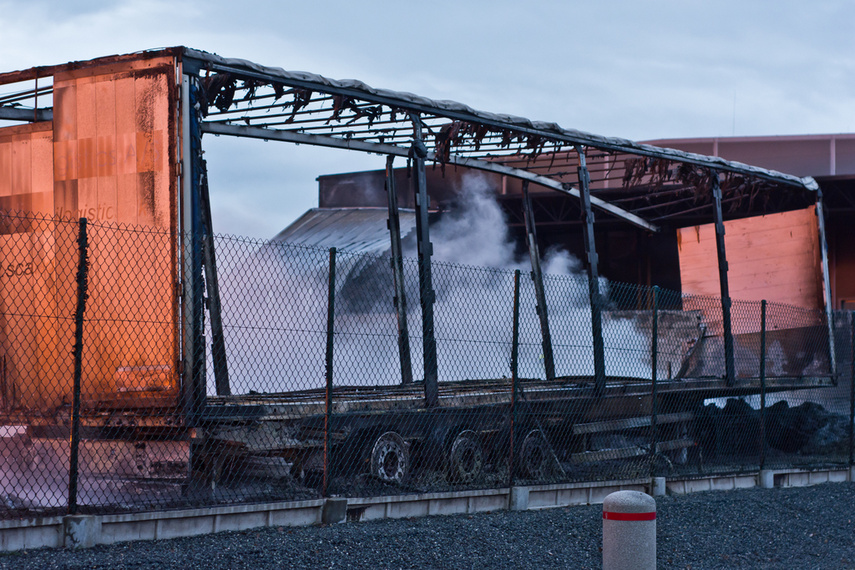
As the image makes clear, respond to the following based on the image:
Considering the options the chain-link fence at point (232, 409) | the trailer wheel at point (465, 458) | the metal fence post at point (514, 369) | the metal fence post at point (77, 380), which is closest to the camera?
the metal fence post at point (77, 380)

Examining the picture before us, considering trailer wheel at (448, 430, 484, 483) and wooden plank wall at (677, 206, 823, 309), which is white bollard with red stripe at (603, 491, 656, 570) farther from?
wooden plank wall at (677, 206, 823, 309)

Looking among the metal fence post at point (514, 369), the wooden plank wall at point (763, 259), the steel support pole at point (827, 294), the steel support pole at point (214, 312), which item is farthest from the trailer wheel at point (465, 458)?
the wooden plank wall at point (763, 259)

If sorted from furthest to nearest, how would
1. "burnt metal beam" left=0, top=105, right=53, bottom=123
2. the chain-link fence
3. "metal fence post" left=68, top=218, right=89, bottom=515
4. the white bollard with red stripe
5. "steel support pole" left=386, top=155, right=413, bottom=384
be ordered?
"steel support pole" left=386, top=155, right=413, bottom=384
"burnt metal beam" left=0, top=105, right=53, bottom=123
the chain-link fence
"metal fence post" left=68, top=218, right=89, bottom=515
the white bollard with red stripe

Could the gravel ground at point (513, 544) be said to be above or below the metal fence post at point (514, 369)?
below

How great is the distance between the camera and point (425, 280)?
11.2 metres

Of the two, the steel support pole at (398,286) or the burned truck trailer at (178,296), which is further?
the steel support pole at (398,286)

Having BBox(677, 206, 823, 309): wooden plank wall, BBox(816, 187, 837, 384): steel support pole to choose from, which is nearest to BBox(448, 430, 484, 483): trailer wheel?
BBox(816, 187, 837, 384): steel support pole

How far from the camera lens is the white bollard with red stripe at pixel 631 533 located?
5969mm

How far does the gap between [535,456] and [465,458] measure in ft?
3.55

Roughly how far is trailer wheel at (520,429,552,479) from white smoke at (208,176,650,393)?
0.99 meters

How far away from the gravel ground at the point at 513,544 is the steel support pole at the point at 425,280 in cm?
174

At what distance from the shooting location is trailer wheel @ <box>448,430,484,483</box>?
11125 mm

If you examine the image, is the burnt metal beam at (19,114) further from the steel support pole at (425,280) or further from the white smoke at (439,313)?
the steel support pole at (425,280)

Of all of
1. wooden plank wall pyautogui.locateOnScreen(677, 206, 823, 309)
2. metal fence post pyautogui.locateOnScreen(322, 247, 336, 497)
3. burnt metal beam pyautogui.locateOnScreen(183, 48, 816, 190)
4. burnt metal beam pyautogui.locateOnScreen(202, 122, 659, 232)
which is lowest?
metal fence post pyautogui.locateOnScreen(322, 247, 336, 497)
